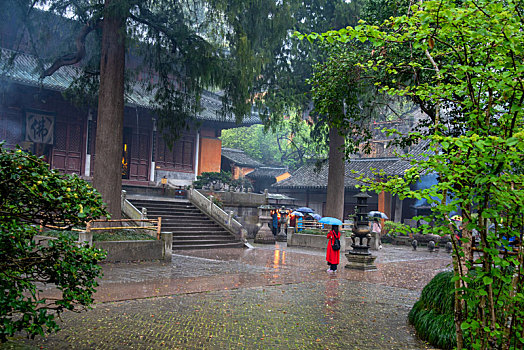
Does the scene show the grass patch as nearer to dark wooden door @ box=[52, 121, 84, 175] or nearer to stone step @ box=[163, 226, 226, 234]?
stone step @ box=[163, 226, 226, 234]

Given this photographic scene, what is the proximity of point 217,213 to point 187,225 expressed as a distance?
1.86m

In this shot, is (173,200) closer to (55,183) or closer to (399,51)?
(399,51)

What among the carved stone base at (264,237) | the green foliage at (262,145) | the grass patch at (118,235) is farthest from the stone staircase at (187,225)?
the green foliage at (262,145)

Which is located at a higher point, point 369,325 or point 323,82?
point 323,82

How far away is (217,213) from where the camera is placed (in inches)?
837

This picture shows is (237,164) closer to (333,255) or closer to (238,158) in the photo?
(238,158)

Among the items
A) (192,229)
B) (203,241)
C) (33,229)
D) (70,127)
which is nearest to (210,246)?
(203,241)

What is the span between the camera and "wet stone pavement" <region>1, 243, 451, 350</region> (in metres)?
5.79

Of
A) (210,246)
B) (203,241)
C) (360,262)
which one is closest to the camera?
(360,262)

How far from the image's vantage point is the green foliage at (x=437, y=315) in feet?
19.8

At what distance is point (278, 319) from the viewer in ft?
23.1

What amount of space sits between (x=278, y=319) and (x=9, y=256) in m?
4.08

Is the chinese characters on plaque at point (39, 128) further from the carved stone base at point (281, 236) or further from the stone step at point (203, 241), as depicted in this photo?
the carved stone base at point (281, 236)

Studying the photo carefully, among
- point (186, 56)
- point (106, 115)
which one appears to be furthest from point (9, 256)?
point (186, 56)
